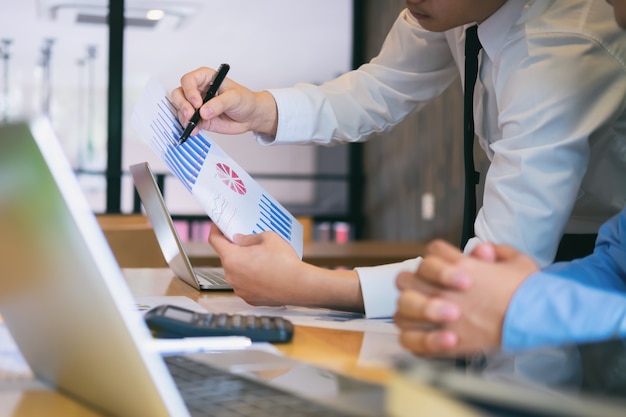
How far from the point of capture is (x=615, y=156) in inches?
53.1

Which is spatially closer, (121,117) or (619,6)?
(619,6)

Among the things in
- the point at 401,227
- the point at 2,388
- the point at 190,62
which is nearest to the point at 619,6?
the point at 2,388

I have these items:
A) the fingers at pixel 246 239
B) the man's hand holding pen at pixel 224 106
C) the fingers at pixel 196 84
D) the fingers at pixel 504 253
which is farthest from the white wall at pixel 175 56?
the fingers at pixel 504 253

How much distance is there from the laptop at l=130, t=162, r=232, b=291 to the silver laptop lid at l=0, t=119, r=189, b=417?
65 cm

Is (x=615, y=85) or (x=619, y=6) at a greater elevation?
(x=619, y=6)

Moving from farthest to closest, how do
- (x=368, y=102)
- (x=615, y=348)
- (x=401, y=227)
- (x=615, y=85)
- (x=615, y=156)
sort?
(x=401, y=227)
(x=368, y=102)
(x=615, y=156)
(x=615, y=85)
(x=615, y=348)

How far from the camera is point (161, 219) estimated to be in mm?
1414

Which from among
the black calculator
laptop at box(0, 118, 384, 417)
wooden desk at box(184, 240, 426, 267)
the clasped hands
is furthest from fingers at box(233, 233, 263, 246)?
wooden desk at box(184, 240, 426, 267)

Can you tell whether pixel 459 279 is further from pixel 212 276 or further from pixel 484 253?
pixel 212 276

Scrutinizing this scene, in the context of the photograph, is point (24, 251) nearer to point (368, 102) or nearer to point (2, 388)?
point (2, 388)

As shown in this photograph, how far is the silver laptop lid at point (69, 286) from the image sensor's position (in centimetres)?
51

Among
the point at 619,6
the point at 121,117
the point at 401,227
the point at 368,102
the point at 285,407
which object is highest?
the point at 619,6

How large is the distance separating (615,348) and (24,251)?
45 centimetres

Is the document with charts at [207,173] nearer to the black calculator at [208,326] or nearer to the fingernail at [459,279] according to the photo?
the black calculator at [208,326]
